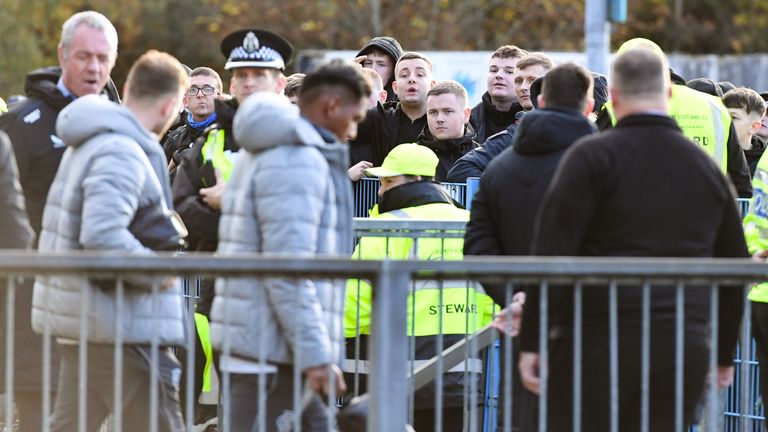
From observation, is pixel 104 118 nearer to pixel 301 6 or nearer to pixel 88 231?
pixel 88 231

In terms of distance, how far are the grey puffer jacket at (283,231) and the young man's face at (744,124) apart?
4.81 meters

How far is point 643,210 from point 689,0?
3952 centimetres

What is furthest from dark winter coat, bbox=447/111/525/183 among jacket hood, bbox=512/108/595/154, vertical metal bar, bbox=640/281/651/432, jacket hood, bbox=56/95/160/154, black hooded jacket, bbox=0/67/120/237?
vertical metal bar, bbox=640/281/651/432

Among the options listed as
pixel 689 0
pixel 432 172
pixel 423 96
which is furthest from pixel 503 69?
pixel 689 0

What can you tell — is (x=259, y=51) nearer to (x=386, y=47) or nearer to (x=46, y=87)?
(x=46, y=87)

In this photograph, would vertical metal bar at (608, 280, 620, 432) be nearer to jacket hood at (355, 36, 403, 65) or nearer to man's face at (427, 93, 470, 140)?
man's face at (427, 93, 470, 140)

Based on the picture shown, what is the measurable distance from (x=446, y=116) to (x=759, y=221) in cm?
272

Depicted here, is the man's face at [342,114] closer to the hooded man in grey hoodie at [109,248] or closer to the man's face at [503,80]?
the hooded man in grey hoodie at [109,248]

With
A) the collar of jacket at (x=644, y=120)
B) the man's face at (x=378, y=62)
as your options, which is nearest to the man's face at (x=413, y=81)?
the man's face at (x=378, y=62)

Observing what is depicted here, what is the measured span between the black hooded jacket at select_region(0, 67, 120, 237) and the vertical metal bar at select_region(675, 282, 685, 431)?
9.43 ft

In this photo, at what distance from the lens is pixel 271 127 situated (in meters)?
5.46

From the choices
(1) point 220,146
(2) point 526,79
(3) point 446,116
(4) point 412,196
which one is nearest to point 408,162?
(4) point 412,196

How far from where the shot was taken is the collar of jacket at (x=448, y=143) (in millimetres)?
9344

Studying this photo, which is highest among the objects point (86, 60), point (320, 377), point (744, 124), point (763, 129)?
point (763, 129)
